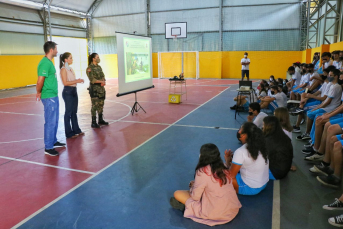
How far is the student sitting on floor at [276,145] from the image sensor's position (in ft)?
11.7

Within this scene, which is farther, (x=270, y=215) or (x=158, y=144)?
(x=158, y=144)

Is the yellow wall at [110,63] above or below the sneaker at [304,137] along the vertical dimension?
above

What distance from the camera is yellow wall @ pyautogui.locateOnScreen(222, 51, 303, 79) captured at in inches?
720

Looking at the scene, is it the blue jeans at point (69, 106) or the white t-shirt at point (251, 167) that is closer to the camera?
the white t-shirt at point (251, 167)

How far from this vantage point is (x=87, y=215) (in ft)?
10.1

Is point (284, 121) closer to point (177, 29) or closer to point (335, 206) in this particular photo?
point (335, 206)

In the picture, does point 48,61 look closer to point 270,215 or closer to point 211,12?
point 270,215

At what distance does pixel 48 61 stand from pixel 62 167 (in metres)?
1.90

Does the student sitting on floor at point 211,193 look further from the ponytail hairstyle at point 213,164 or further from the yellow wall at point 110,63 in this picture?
the yellow wall at point 110,63

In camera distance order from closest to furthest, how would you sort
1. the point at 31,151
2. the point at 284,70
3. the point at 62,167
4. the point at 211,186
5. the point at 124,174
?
the point at 211,186 → the point at 124,174 → the point at 62,167 → the point at 31,151 → the point at 284,70

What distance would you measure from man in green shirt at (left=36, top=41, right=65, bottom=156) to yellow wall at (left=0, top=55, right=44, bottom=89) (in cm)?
1313

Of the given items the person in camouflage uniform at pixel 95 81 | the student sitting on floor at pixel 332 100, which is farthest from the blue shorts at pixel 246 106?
Result: the person in camouflage uniform at pixel 95 81

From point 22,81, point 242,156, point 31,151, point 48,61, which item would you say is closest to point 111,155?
point 31,151

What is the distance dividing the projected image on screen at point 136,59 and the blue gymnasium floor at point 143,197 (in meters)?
3.09
